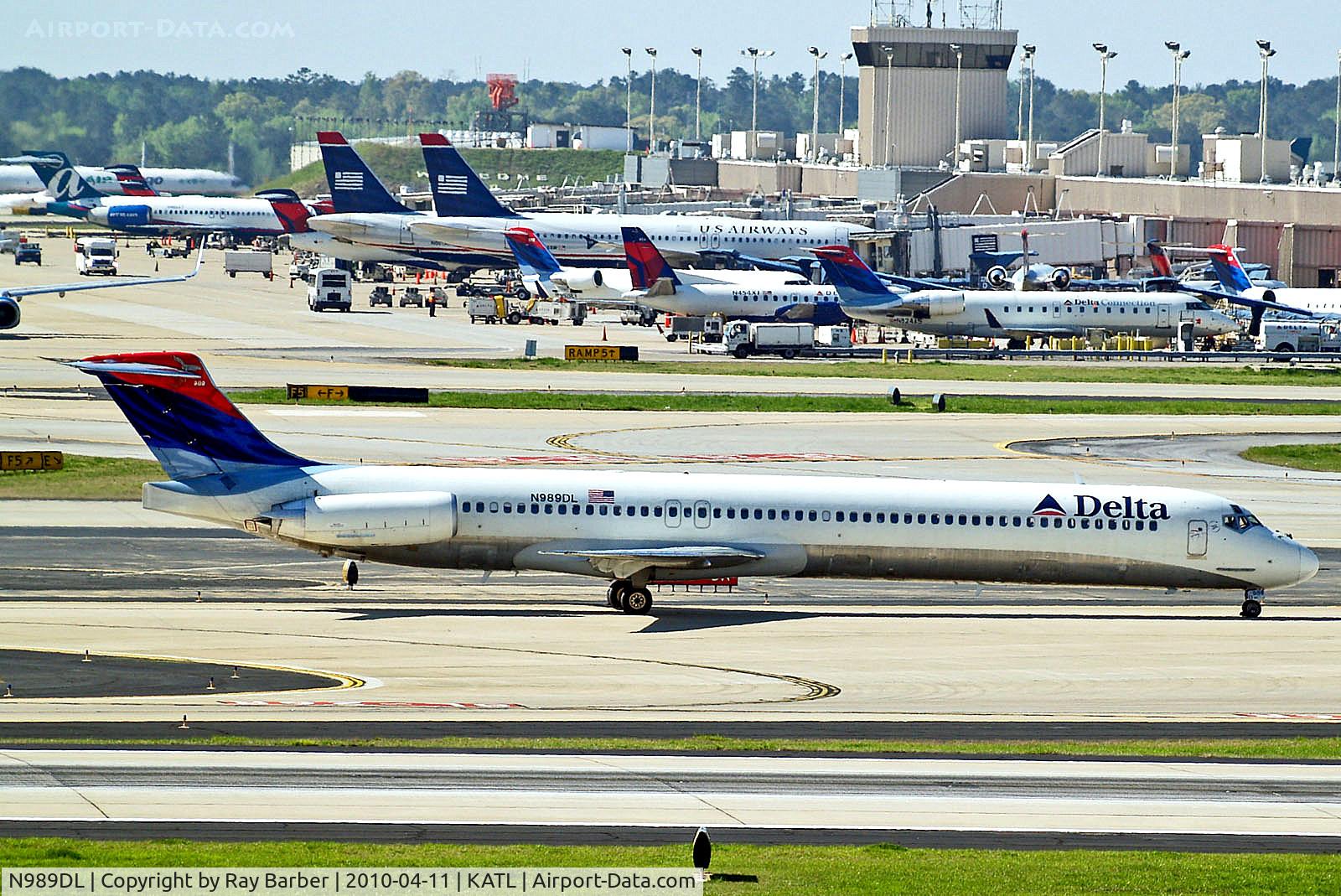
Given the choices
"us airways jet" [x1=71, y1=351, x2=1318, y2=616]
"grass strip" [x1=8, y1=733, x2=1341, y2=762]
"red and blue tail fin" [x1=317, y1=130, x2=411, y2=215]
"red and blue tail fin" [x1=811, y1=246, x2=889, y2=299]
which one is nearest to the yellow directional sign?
"us airways jet" [x1=71, y1=351, x2=1318, y2=616]

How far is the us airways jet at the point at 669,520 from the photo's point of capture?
140 ft

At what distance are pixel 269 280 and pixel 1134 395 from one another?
3635 inches

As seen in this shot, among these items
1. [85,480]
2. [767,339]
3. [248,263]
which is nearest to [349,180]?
[248,263]

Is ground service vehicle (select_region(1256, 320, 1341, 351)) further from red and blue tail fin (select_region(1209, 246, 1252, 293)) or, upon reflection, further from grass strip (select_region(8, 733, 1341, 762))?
grass strip (select_region(8, 733, 1341, 762))

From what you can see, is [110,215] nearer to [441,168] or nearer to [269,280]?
[269,280]

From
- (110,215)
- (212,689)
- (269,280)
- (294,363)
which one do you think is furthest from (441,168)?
(212,689)

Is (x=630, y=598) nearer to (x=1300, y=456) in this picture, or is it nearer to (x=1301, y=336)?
(x=1300, y=456)

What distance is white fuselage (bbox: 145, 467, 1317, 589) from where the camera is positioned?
43000 mm

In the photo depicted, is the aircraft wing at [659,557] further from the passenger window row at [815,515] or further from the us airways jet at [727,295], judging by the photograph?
the us airways jet at [727,295]

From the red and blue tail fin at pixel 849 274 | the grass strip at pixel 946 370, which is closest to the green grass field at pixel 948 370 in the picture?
the grass strip at pixel 946 370

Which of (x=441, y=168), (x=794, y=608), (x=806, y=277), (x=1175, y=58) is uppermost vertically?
(x=1175, y=58)

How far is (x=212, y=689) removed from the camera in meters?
34.2

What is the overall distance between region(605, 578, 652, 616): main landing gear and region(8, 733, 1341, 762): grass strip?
39.7 feet

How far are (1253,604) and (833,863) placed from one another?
83.2 ft
